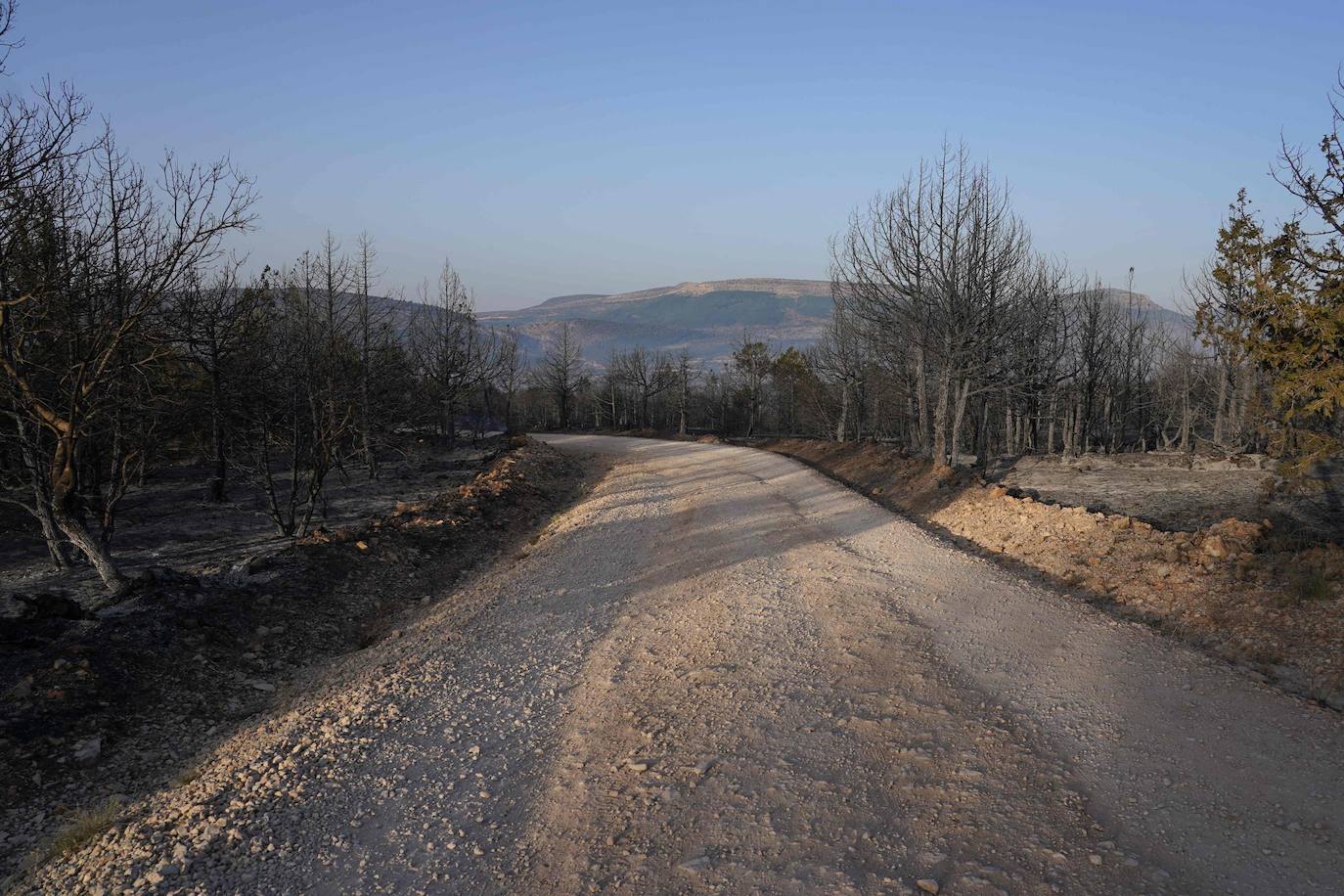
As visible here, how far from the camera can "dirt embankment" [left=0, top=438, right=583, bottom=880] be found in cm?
466

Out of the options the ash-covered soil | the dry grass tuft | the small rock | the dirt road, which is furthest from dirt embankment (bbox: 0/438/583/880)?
the ash-covered soil

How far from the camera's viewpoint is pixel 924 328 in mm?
18812

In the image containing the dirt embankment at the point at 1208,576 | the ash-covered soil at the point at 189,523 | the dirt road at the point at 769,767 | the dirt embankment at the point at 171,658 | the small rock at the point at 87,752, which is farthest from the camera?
the ash-covered soil at the point at 189,523

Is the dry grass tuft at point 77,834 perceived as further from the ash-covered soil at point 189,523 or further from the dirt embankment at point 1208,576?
the dirt embankment at point 1208,576

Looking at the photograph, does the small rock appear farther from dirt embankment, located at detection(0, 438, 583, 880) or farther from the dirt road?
the dirt road

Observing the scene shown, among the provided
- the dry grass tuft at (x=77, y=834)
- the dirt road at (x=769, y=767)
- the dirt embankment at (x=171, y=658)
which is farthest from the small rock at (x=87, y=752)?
the dirt road at (x=769, y=767)

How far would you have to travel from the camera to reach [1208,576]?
7.31 m

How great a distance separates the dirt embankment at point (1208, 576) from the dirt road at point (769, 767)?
59 centimetres

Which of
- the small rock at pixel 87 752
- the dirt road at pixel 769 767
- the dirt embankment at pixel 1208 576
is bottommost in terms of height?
the small rock at pixel 87 752

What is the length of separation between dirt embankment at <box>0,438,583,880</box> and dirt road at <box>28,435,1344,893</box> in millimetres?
762

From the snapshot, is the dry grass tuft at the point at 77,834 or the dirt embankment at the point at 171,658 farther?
the dirt embankment at the point at 171,658

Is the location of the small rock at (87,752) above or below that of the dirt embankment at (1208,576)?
below

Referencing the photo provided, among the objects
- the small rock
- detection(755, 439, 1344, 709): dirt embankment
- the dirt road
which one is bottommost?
the small rock

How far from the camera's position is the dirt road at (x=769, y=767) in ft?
10.9
